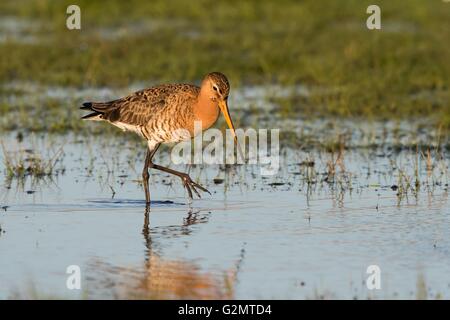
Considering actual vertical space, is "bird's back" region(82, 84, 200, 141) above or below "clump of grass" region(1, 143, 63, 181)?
above

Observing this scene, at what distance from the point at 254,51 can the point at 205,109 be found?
8.06 metres

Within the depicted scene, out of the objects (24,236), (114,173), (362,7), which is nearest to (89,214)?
(24,236)

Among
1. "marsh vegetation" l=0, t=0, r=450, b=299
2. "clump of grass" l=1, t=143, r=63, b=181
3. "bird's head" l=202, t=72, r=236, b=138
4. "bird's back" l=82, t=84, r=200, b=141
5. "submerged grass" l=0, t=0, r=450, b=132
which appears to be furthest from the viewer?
"submerged grass" l=0, t=0, r=450, b=132

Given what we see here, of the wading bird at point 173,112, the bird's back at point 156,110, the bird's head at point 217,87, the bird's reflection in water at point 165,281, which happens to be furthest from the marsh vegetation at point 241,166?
the bird's head at point 217,87

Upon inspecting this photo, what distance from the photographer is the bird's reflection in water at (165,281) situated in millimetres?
7668

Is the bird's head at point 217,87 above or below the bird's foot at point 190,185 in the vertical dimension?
above

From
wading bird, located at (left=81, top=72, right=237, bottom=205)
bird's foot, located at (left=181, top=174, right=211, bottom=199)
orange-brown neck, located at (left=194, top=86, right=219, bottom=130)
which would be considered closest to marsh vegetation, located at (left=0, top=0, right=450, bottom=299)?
bird's foot, located at (left=181, top=174, right=211, bottom=199)

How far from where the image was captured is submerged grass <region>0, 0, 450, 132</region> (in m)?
15.7

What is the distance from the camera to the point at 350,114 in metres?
14.9

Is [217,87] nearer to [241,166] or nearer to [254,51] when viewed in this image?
[241,166]

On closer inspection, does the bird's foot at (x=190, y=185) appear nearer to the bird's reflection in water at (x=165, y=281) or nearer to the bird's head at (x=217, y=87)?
the bird's head at (x=217, y=87)

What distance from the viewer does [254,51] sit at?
749 inches

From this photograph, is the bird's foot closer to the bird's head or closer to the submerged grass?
the bird's head
